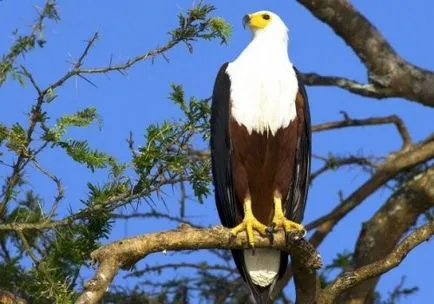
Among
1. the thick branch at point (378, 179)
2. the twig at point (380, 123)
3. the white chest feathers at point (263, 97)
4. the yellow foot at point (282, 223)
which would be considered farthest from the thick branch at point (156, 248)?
the twig at point (380, 123)

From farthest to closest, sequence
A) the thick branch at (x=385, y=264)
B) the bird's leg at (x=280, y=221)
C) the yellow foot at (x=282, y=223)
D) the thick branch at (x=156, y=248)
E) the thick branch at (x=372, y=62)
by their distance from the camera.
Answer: the thick branch at (x=372, y=62)
the bird's leg at (x=280, y=221)
the yellow foot at (x=282, y=223)
the thick branch at (x=385, y=264)
the thick branch at (x=156, y=248)

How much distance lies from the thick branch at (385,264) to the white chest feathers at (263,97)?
1098 mm

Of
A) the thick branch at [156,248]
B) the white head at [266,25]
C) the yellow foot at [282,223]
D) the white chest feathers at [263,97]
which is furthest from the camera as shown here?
the white head at [266,25]

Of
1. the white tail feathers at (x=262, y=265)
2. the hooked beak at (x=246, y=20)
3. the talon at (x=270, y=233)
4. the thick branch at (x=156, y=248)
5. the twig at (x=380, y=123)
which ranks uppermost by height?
the twig at (x=380, y=123)

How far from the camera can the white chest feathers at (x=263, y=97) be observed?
6121 mm

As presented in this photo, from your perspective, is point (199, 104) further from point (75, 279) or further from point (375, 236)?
point (375, 236)

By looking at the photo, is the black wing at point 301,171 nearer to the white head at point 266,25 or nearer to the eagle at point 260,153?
the eagle at point 260,153

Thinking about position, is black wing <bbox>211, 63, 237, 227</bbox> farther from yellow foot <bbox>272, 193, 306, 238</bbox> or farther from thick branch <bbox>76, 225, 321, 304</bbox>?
thick branch <bbox>76, 225, 321, 304</bbox>

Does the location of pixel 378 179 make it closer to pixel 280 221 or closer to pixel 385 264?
pixel 280 221

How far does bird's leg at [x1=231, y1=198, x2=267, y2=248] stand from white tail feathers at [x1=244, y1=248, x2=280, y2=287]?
9.4 inches

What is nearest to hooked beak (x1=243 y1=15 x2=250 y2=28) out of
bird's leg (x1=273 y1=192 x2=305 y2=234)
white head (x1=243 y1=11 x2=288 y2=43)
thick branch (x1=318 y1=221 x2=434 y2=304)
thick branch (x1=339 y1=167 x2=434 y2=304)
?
white head (x1=243 y1=11 x2=288 y2=43)

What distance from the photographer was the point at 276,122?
6.12 meters

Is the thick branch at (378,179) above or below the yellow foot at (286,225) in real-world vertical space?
above

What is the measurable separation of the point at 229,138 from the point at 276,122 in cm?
24
